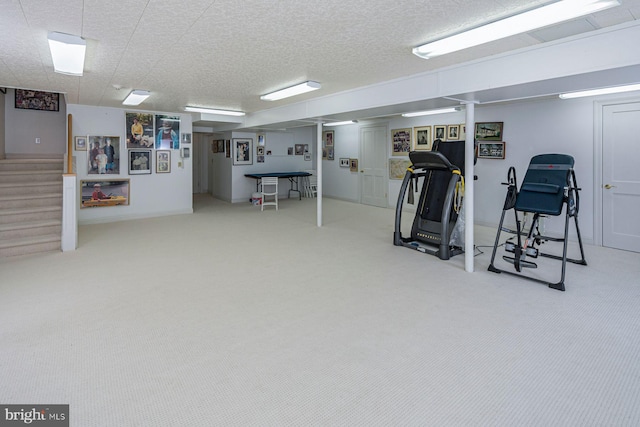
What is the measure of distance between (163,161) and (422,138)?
637 cm

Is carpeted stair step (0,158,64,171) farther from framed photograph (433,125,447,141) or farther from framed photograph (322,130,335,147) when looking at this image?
framed photograph (433,125,447,141)

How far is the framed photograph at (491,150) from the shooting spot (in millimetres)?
6957

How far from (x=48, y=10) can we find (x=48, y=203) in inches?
179

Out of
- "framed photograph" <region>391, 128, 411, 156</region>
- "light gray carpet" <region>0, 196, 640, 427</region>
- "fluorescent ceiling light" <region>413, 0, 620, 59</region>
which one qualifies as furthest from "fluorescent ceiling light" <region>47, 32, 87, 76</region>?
"framed photograph" <region>391, 128, 411, 156</region>

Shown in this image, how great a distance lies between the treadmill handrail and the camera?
5.40 metres

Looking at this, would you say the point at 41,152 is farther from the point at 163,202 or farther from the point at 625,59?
the point at 625,59

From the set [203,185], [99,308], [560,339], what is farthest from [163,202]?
[560,339]

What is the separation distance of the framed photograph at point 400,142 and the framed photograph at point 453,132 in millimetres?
1214

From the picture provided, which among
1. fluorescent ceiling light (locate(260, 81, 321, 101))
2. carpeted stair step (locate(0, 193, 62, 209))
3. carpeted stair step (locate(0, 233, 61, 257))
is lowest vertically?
carpeted stair step (locate(0, 233, 61, 257))

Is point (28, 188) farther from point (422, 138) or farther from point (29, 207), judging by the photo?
point (422, 138)

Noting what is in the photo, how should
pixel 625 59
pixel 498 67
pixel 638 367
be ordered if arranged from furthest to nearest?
pixel 498 67, pixel 625 59, pixel 638 367

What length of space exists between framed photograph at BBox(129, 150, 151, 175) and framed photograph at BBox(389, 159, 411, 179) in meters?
Result: 6.14

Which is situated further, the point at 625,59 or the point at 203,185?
the point at 203,185

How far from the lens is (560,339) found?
2.85 metres
